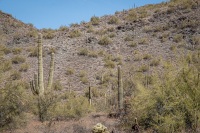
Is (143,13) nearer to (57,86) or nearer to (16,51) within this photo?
(16,51)

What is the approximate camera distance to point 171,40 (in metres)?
29.8

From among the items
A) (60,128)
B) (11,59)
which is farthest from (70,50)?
(60,128)

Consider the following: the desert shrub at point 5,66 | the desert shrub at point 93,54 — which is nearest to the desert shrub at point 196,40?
the desert shrub at point 93,54

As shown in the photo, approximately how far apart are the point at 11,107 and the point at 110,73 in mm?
12435

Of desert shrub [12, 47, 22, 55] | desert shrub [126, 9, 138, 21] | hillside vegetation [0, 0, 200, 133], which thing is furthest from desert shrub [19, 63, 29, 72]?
desert shrub [126, 9, 138, 21]

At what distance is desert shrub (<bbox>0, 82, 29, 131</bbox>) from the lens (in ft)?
46.3

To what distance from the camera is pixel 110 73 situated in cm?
2598

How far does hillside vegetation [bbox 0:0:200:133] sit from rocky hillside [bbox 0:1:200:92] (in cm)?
7

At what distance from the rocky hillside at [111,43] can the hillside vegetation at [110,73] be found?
0.07 m

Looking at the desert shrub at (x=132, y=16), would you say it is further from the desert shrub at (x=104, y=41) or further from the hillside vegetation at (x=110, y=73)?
the desert shrub at (x=104, y=41)

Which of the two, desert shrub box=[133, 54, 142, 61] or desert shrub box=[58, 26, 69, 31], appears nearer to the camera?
desert shrub box=[133, 54, 142, 61]

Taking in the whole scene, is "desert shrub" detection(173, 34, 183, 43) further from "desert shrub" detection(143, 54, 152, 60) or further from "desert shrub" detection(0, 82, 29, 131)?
"desert shrub" detection(0, 82, 29, 131)

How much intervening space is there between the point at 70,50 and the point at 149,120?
61.1ft

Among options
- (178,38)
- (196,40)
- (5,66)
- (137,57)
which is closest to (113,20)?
(178,38)
